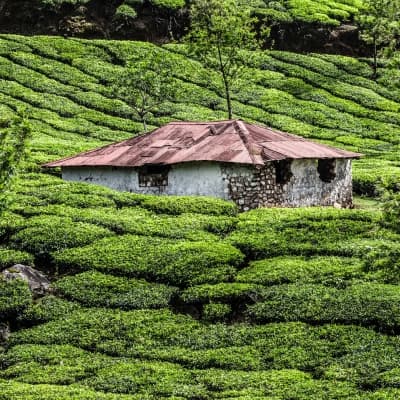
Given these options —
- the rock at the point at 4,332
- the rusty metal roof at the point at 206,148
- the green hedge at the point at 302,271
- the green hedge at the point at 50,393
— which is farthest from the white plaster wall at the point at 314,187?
the green hedge at the point at 50,393

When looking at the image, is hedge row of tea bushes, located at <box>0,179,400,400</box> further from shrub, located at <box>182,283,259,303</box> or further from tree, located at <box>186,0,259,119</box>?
tree, located at <box>186,0,259,119</box>

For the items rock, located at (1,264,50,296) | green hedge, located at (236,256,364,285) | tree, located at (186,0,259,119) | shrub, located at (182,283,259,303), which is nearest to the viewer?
shrub, located at (182,283,259,303)

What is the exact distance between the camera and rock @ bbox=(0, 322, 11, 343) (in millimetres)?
19741

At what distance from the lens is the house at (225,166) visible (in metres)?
28.9

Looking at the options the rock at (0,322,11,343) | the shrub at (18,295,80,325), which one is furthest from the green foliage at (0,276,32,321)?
the rock at (0,322,11,343)

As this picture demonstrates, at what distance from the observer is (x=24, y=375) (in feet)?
56.8

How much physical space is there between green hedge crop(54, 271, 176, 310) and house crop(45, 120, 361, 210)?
8.30 m

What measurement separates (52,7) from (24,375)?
65.6 metres

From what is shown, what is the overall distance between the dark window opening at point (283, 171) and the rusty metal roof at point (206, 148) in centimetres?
60

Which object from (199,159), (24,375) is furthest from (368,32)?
(24,375)

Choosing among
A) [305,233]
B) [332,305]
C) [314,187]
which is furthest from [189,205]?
[332,305]

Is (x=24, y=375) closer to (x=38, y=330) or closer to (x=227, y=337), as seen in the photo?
(x=38, y=330)

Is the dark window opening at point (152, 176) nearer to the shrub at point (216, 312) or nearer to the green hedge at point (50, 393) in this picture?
the shrub at point (216, 312)

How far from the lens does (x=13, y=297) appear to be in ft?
68.1
